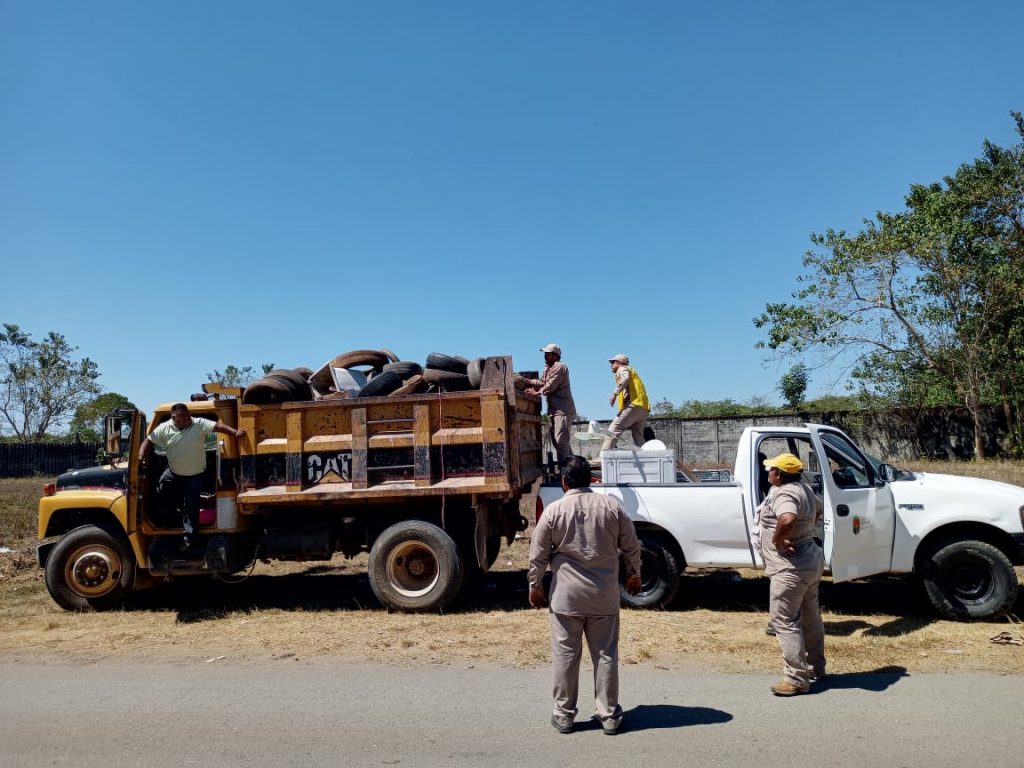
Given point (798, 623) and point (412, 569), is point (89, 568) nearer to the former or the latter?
point (412, 569)

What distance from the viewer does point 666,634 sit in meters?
7.12

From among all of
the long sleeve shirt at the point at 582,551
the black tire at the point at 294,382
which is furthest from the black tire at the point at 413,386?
the long sleeve shirt at the point at 582,551

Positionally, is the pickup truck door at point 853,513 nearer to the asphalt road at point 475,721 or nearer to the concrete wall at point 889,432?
the asphalt road at point 475,721

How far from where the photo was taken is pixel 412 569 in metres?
8.43

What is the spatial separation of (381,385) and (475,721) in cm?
450

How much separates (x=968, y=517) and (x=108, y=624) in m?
9.05

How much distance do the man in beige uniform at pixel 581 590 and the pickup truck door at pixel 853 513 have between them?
11.6 ft

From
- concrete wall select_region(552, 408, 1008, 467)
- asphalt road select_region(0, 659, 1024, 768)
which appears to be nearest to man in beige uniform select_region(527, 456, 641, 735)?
asphalt road select_region(0, 659, 1024, 768)

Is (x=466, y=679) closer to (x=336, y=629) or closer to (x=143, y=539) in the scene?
(x=336, y=629)

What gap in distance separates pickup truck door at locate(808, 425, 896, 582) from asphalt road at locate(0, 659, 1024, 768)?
174 centimetres

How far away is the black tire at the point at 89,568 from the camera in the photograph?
8.80 meters

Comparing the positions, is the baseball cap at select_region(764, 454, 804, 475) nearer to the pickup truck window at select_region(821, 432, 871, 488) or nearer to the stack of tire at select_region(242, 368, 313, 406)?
the pickup truck window at select_region(821, 432, 871, 488)

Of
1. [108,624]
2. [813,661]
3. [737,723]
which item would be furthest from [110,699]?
[813,661]

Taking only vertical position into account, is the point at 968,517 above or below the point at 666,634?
above
